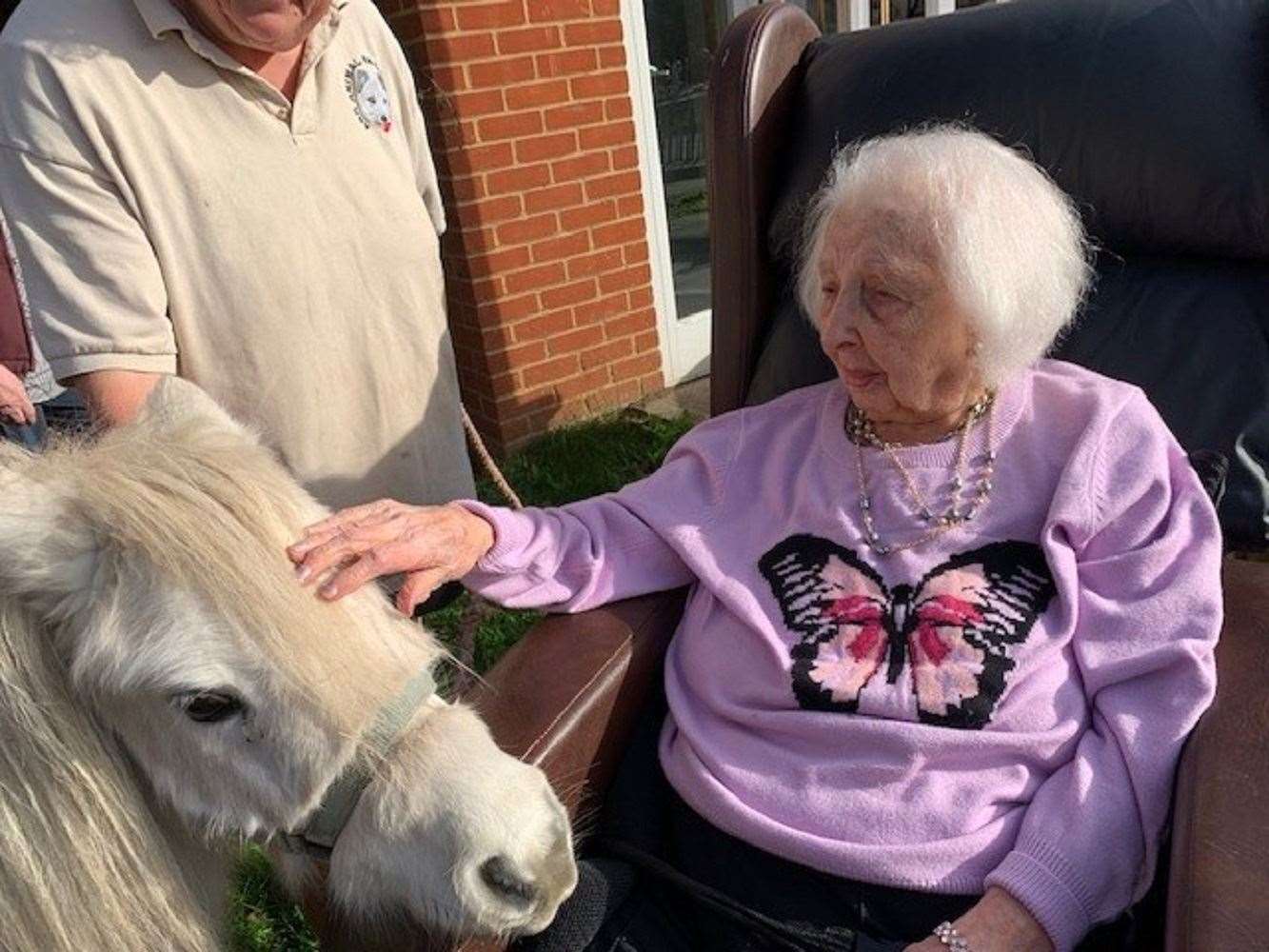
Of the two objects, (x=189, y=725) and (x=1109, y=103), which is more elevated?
(x=1109, y=103)

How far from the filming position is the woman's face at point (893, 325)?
4.95 ft

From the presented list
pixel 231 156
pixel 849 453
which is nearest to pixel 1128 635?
pixel 849 453

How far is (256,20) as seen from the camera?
1.48m

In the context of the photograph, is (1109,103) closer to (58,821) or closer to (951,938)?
(951,938)

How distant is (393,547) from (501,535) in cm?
28

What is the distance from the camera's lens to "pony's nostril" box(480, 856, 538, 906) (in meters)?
1.09

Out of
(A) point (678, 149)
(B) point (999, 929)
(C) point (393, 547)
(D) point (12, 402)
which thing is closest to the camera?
(B) point (999, 929)

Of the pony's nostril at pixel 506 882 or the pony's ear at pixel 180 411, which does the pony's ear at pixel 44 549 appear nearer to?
the pony's ear at pixel 180 411

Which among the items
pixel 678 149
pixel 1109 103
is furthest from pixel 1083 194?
pixel 678 149

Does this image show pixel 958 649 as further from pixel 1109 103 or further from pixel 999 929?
pixel 1109 103

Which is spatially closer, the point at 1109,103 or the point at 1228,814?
the point at 1228,814

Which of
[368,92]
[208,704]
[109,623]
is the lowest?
[208,704]

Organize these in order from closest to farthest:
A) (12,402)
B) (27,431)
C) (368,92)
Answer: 1. (368,92)
2. (12,402)
3. (27,431)

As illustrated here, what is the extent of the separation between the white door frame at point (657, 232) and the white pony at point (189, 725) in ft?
11.0
